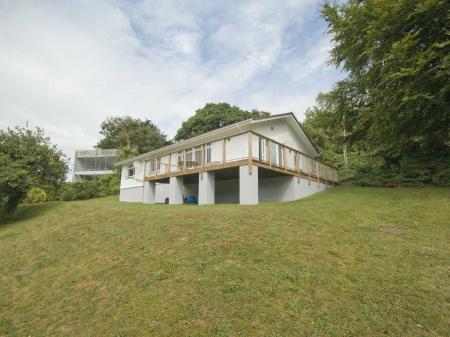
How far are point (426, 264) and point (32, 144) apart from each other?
70.2 ft

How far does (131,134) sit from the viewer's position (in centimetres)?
5103

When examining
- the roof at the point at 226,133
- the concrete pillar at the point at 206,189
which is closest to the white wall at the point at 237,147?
the roof at the point at 226,133

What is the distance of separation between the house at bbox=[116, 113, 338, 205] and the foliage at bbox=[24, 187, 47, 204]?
41.8ft

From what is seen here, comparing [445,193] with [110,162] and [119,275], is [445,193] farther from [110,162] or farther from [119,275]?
[110,162]

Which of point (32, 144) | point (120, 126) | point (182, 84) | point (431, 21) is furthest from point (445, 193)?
point (120, 126)

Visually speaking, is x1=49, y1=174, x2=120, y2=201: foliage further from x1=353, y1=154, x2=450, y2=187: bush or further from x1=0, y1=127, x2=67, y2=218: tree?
x1=353, y1=154, x2=450, y2=187: bush

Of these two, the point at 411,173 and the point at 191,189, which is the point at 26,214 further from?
the point at 411,173

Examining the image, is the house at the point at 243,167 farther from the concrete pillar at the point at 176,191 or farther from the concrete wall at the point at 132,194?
the concrete wall at the point at 132,194

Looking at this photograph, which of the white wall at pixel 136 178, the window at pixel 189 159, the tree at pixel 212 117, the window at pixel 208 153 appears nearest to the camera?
the window at pixel 189 159

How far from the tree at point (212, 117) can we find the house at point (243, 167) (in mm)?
19788

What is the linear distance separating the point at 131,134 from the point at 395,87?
46.8m

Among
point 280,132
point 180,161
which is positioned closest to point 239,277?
point 180,161

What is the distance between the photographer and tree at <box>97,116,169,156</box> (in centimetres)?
4949

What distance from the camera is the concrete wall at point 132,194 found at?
77.6 ft
